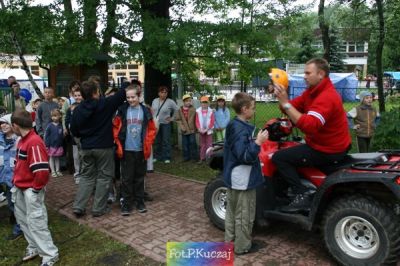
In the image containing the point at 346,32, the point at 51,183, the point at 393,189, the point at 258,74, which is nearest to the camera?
the point at 393,189

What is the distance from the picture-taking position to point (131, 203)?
6.17m

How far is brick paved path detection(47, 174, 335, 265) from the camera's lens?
15.0ft

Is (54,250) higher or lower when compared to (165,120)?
lower

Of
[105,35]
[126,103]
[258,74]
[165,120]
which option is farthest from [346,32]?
[126,103]

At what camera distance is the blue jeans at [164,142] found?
968 centimetres

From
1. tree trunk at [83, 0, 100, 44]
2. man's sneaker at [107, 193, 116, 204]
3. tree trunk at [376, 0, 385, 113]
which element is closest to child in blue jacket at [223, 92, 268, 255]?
man's sneaker at [107, 193, 116, 204]

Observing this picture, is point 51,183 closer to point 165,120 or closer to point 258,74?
point 165,120

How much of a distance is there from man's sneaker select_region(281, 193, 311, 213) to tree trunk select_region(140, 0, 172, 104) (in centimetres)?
448

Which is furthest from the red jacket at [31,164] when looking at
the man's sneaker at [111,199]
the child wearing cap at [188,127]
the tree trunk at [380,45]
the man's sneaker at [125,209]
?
the tree trunk at [380,45]

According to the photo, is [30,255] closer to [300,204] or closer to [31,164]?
[31,164]

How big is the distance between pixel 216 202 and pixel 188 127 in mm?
4403

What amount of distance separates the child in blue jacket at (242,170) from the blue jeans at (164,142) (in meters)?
5.25

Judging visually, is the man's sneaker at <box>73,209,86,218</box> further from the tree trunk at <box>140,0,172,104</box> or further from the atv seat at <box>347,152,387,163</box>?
the atv seat at <box>347,152,387,163</box>

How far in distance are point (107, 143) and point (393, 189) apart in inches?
144
